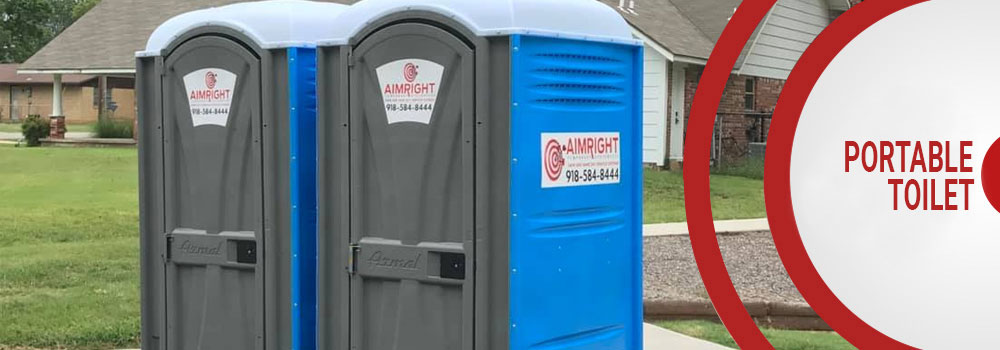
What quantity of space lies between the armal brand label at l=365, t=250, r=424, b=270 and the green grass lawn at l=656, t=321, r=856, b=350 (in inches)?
121

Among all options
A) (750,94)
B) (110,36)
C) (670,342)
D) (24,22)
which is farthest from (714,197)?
(24,22)

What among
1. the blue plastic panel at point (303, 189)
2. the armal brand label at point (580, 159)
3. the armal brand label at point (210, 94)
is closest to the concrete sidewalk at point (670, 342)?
the armal brand label at point (580, 159)

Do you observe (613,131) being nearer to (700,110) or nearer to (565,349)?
(700,110)

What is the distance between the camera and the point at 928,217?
8594 millimetres

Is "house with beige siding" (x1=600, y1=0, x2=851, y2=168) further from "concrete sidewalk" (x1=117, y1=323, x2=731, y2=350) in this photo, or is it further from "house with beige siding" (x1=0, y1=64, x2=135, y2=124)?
"house with beige siding" (x1=0, y1=64, x2=135, y2=124)

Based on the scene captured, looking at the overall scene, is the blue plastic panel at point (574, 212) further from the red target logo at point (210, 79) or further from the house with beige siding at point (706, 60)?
the house with beige siding at point (706, 60)

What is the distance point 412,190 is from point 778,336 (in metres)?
3.69

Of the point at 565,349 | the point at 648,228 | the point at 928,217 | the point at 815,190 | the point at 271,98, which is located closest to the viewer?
the point at 565,349

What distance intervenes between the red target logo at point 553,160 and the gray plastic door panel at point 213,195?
1462 millimetres

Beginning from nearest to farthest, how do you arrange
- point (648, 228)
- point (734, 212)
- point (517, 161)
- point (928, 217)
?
point (517, 161)
point (928, 217)
point (648, 228)
point (734, 212)

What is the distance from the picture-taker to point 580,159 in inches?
197

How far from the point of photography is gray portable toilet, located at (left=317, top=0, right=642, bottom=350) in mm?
4770

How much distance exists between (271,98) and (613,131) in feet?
5.07

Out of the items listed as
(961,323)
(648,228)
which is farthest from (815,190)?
(648,228)
